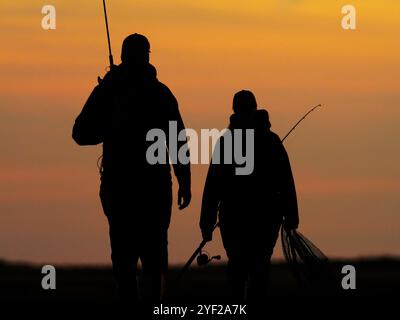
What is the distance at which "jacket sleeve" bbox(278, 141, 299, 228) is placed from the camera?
75.7 ft

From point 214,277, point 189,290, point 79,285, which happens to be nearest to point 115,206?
point 189,290

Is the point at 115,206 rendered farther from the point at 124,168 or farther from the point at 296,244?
the point at 296,244

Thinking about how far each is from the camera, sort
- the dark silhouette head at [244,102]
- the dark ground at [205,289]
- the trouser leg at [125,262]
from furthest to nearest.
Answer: the dark ground at [205,289] < the dark silhouette head at [244,102] < the trouser leg at [125,262]

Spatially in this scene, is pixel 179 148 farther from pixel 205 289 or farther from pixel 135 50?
pixel 205 289

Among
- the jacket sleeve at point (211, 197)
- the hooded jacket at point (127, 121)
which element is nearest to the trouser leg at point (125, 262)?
the hooded jacket at point (127, 121)

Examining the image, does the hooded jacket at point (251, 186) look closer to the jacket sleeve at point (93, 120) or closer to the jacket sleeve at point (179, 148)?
the jacket sleeve at point (179, 148)

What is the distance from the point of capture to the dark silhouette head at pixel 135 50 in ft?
68.4

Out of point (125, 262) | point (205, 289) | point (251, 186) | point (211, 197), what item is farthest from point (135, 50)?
point (205, 289)

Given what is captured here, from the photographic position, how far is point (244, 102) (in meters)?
22.9

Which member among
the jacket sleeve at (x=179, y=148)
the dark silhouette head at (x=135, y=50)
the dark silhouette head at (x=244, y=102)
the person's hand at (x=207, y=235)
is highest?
the dark silhouette head at (x=135, y=50)

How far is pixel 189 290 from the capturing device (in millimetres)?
34219

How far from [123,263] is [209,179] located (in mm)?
2042

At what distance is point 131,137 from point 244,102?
2.30m

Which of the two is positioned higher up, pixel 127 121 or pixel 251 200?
pixel 127 121
